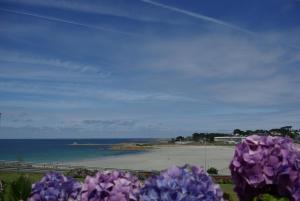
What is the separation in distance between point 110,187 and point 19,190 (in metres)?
1.11

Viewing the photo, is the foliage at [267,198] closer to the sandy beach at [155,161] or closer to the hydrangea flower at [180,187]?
the hydrangea flower at [180,187]

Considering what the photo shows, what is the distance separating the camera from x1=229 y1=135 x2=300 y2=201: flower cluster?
10.3 ft

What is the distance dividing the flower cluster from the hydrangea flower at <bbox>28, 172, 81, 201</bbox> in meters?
0.99

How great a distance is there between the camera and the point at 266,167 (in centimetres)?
319

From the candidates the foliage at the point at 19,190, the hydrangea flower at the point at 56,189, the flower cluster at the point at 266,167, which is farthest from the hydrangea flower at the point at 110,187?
the foliage at the point at 19,190

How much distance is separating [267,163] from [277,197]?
19 centimetres

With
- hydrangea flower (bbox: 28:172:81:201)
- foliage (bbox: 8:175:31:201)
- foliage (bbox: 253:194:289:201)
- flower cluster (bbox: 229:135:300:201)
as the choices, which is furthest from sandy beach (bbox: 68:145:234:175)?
foliage (bbox: 253:194:289:201)

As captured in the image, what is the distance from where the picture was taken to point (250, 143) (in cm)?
334

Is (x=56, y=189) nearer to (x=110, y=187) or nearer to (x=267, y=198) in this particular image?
(x=110, y=187)

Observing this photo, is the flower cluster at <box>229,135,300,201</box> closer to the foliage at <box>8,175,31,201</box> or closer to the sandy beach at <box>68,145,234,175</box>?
the foliage at <box>8,175,31,201</box>

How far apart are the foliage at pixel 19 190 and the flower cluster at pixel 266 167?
1562 millimetres

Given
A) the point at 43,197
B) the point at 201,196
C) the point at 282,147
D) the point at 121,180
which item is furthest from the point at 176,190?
the point at 43,197

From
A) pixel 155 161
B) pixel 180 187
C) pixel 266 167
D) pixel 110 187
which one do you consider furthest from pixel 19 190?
pixel 155 161

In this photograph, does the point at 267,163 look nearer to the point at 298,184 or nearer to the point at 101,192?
the point at 298,184
